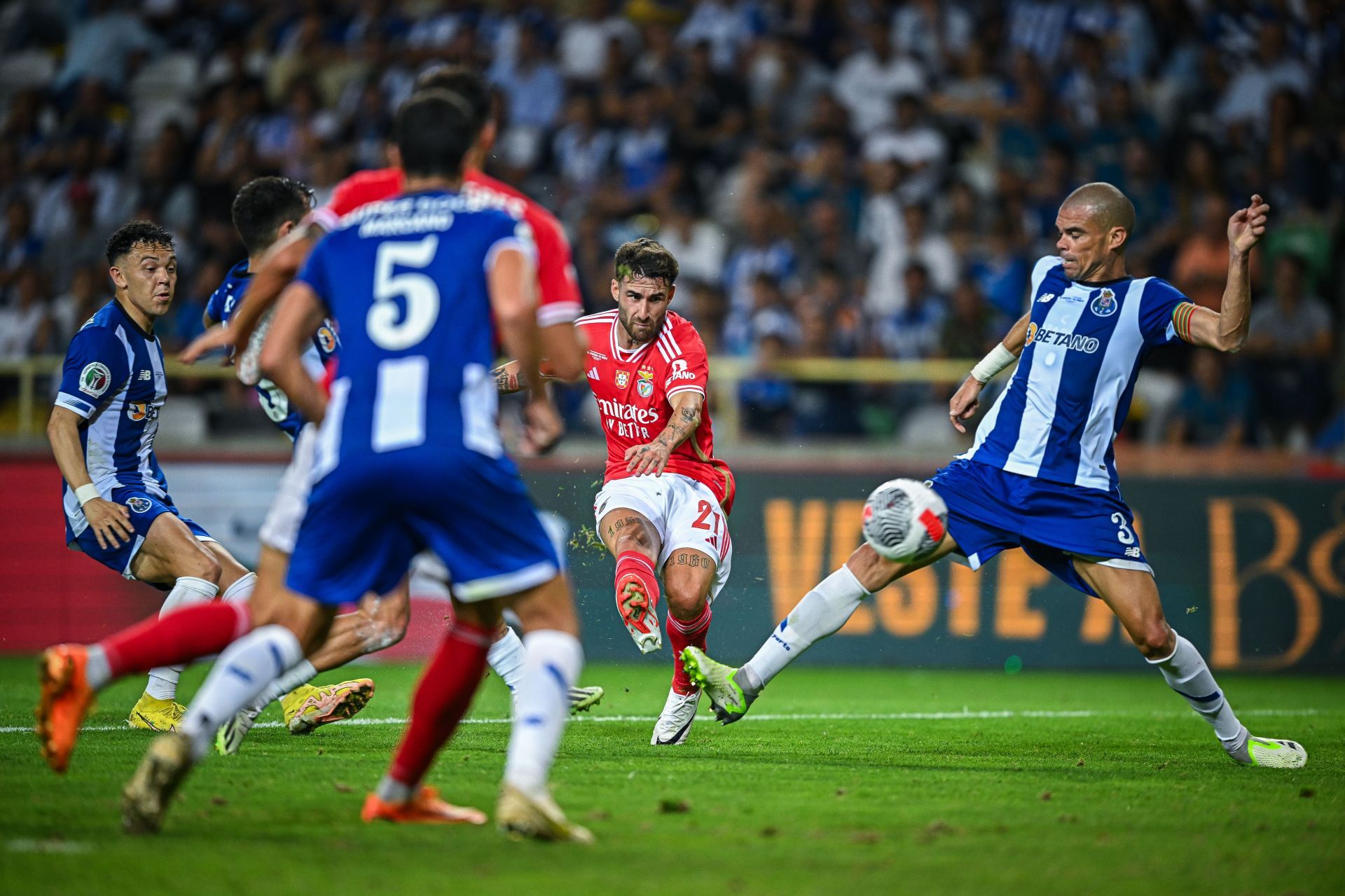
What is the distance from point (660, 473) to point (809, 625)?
1001mm

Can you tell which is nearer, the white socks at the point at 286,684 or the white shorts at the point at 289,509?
the white shorts at the point at 289,509

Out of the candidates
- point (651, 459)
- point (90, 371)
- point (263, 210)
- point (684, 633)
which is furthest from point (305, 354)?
point (684, 633)

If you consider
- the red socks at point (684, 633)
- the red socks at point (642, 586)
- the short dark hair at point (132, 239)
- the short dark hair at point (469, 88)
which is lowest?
the red socks at point (684, 633)

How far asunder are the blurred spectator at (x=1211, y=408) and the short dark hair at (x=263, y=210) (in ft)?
29.5

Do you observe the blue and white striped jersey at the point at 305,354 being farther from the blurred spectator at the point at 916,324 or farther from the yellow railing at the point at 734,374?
the blurred spectator at the point at 916,324

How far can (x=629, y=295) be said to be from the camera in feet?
25.3

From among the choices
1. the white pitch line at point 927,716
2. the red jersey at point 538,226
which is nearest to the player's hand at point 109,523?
the white pitch line at point 927,716

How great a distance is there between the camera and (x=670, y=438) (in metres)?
7.29

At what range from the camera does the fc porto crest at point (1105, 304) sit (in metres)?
6.89

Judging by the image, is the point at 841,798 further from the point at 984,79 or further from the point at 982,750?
the point at 984,79

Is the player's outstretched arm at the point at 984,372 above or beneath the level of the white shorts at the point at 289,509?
above

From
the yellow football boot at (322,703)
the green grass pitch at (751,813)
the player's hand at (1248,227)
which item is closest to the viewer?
the green grass pitch at (751,813)

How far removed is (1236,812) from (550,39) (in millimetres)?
13897

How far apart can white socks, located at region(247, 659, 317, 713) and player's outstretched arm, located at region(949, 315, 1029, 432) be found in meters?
3.21
